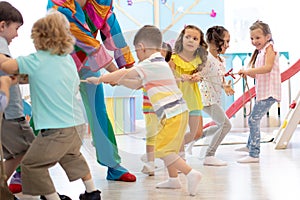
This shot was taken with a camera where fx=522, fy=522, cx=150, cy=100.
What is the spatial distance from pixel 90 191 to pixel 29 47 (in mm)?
2363

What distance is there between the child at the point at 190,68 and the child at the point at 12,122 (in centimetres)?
49

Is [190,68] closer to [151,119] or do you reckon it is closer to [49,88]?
[151,119]

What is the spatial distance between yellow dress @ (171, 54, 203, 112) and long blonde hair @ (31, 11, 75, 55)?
0.37 metres

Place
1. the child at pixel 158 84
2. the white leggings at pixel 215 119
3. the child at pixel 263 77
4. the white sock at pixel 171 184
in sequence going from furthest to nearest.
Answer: the child at pixel 263 77
the white leggings at pixel 215 119
the white sock at pixel 171 184
the child at pixel 158 84

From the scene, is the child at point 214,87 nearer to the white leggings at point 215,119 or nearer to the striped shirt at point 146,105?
the white leggings at point 215,119

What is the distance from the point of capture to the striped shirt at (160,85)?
60.1 inches

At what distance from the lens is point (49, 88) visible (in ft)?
4.68

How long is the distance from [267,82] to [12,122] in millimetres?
1445

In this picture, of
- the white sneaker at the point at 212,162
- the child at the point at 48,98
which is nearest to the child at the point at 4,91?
the child at the point at 48,98

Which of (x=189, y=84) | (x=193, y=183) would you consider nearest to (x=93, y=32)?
(x=189, y=84)

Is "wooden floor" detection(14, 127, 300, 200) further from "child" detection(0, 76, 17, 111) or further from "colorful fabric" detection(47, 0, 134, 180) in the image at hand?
"child" detection(0, 76, 17, 111)

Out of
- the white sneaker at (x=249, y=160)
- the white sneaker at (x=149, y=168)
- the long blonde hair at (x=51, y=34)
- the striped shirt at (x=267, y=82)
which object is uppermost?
the long blonde hair at (x=51, y=34)

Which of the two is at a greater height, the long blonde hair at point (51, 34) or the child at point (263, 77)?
the long blonde hair at point (51, 34)

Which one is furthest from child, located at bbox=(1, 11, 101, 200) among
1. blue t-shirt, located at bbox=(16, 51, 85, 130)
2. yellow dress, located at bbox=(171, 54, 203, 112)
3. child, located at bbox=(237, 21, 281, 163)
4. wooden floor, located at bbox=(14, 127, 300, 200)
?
child, located at bbox=(237, 21, 281, 163)
